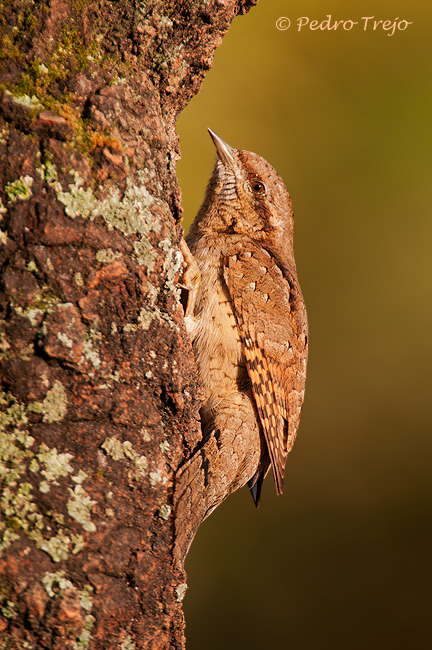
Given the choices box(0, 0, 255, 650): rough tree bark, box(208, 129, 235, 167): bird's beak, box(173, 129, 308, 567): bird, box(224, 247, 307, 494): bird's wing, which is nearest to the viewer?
box(0, 0, 255, 650): rough tree bark

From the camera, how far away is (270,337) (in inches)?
115

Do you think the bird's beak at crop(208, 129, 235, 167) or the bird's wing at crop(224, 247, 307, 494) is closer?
the bird's wing at crop(224, 247, 307, 494)

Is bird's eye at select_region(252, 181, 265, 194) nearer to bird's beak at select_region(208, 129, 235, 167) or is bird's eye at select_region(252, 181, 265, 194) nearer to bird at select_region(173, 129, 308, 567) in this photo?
bird at select_region(173, 129, 308, 567)

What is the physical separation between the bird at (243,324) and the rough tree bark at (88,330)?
573 mm

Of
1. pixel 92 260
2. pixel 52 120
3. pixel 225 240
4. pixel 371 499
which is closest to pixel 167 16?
pixel 52 120

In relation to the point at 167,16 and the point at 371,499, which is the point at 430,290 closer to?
the point at 371,499

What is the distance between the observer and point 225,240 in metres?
3.07

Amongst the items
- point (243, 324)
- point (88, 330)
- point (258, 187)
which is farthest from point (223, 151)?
point (88, 330)

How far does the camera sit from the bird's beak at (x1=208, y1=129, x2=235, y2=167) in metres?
3.18

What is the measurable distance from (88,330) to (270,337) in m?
1.42

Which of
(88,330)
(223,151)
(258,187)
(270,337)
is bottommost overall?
(88,330)

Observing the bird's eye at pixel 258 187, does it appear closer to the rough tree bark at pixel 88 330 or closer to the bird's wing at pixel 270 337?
the bird's wing at pixel 270 337

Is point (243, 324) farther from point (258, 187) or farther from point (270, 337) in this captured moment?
point (258, 187)

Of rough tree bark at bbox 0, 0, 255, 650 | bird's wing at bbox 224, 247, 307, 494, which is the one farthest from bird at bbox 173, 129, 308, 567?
rough tree bark at bbox 0, 0, 255, 650
